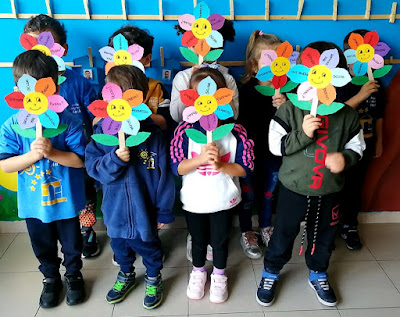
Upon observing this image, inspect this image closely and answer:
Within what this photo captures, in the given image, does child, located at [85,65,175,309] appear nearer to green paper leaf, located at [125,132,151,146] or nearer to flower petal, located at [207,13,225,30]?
green paper leaf, located at [125,132,151,146]

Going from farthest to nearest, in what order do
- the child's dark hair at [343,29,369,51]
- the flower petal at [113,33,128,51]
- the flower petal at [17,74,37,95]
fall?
1. the child's dark hair at [343,29,369,51]
2. the flower petal at [113,33,128,51]
3. the flower petal at [17,74,37,95]

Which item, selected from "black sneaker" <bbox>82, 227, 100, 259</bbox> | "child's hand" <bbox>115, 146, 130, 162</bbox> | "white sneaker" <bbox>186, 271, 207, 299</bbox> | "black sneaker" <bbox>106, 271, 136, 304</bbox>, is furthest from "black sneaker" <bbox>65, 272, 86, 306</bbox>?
"child's hand" <bbox>115, 146, 130, 162</bbox>

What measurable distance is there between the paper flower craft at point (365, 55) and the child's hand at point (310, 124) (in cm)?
55

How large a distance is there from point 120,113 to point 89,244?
1.00m

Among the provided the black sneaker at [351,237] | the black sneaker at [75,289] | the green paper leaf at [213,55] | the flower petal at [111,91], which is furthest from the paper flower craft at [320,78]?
the black sneaker at [75,289]

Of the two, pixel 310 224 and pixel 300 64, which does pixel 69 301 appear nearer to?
pixel 310 224

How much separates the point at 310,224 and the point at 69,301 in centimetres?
114

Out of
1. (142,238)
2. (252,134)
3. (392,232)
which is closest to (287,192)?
(252,134)

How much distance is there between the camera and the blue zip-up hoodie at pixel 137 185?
1496mm

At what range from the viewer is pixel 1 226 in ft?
7.46

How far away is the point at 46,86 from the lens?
1.34 m

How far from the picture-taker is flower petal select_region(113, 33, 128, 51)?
1.63 metres

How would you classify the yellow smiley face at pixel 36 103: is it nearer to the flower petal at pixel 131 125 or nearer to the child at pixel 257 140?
the flower petal at pixel 131 125

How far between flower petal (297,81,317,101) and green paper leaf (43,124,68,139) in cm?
90
